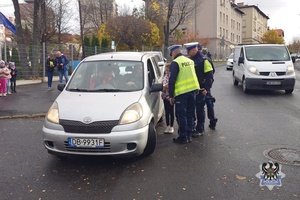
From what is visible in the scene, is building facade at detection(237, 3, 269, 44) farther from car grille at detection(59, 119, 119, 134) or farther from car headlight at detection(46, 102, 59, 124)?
car grille at detection(59, 119, 119, 134)

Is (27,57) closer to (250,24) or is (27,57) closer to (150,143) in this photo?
(150,143)

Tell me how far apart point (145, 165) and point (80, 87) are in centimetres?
193

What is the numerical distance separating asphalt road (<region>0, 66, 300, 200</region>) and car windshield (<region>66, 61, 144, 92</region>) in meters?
1.25

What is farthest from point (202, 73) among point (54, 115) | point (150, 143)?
point (54, 115)

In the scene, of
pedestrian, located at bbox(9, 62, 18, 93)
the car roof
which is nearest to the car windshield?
the car roof

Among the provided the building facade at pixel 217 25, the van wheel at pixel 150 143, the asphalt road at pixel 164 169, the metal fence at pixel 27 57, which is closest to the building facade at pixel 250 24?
the building facade at pixel 217 25

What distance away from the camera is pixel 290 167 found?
499cm

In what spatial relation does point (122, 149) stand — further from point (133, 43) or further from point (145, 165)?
point (133, 43)

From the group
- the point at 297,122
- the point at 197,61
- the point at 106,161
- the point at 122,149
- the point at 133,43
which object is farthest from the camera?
the point at 133,43

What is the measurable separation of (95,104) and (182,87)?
5.76 feet

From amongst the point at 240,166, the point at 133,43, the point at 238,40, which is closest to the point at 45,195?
the point at 240,166

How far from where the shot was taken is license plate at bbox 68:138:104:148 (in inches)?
190

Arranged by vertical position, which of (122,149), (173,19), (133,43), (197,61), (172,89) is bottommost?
(122,149)

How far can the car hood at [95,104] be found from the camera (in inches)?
195
